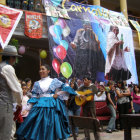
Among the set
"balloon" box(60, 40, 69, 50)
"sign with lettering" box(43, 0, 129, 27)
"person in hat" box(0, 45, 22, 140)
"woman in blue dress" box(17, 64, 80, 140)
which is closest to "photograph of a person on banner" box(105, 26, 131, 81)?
"sign with lettering" box(43, 0, 129, 27)

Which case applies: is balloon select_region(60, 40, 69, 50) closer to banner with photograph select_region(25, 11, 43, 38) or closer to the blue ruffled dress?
banner with photograph select_region(25, 11, 43, 38)

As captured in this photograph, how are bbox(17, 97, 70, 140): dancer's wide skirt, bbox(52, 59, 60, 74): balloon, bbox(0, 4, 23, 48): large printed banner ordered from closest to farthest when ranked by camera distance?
1. bbox(17, 97, 70, 140): dancer's wide skirt
2. bbox(0, 4, 23, 48): large printed banner
3. bbox(52, 59, 60, 74): balloon

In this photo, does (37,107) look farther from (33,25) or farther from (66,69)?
(33,25)

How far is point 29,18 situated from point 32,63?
14.7 feet

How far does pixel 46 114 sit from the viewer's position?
3.56 meters

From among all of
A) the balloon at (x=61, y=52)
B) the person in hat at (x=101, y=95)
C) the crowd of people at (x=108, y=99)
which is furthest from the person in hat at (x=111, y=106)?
the balloon at (x=61, y=52)

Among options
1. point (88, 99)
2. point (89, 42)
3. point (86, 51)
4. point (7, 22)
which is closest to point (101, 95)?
point (88, 99)

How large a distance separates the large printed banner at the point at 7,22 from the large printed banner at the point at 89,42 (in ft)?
4.02

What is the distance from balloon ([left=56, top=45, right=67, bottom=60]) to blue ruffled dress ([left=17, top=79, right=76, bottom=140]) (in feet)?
13.2

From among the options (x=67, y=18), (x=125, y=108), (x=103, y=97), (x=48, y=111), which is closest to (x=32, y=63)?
(x=67, y=18)

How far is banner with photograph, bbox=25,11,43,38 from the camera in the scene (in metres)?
7.76

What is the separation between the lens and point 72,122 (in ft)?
8.90

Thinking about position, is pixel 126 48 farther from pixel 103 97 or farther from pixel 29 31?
pixel 29 31

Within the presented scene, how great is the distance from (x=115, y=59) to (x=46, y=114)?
6594mm
